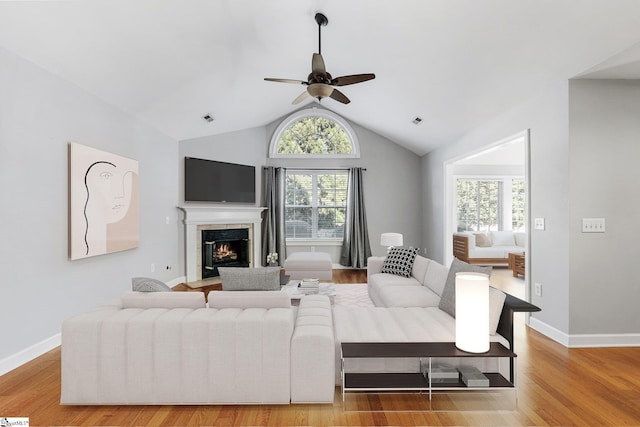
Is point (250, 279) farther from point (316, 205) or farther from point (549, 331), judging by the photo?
point (316, 205)

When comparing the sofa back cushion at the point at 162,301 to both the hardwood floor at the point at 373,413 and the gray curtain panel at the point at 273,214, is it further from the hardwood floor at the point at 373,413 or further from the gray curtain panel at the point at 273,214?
the gray curtain panel at the point at 273,214

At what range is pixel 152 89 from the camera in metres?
4.13

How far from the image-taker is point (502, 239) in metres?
7.73

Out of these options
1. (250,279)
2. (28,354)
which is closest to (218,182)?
(28,354)

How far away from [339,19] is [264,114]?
337cm

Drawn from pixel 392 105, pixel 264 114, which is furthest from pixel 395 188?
pixel 264 114

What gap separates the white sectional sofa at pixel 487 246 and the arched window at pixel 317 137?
10.00 feet

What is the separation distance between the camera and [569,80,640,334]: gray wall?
126 inches

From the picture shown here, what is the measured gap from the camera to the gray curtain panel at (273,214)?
7.32 m

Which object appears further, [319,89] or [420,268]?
[420,268]

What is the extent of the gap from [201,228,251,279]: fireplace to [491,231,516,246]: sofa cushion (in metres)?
5.49

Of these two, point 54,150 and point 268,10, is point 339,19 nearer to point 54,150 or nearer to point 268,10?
point 268,10

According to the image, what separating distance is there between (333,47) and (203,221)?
386cm

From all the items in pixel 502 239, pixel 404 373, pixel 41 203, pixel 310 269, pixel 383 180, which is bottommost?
pixel 404 373
